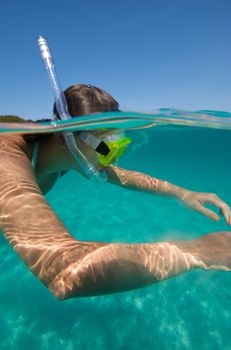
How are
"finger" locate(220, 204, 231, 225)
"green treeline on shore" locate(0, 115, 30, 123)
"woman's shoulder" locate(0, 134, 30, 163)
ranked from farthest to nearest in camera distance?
1. "green treeline on shore" locate(0, 115, 30, 123)
2. "finger" locate(220, 204, 231, 225)
3. "woman's shoulder" locate(0, 134, 30, 163)

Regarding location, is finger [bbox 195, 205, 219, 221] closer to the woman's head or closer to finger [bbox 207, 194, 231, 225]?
finger [bbox 207, 194, 231, 225]

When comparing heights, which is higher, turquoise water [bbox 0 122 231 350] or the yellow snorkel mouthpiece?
the yellow snorkel mouthpiece

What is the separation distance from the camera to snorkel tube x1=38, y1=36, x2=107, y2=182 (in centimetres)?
343

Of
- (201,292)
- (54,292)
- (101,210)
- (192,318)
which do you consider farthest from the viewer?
(101,210)

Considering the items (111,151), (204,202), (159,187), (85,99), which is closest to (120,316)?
(159,187)

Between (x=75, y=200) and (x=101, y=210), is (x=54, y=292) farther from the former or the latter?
(x=75, y=200)

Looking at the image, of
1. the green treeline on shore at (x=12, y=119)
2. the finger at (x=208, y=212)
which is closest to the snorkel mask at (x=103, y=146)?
the finger at (x=208, y=212)

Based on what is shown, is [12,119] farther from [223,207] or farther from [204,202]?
[223,207]

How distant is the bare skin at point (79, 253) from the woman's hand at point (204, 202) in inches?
62.9

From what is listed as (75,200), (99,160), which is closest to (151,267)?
(99,160)

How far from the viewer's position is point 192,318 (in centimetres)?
527

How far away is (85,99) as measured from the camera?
3350mm

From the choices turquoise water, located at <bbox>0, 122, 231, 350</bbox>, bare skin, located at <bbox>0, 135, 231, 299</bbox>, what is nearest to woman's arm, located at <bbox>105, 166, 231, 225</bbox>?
turquoise water, located at <bbox>0, 122, 231, 350</bbox>

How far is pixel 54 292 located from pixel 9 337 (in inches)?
184
